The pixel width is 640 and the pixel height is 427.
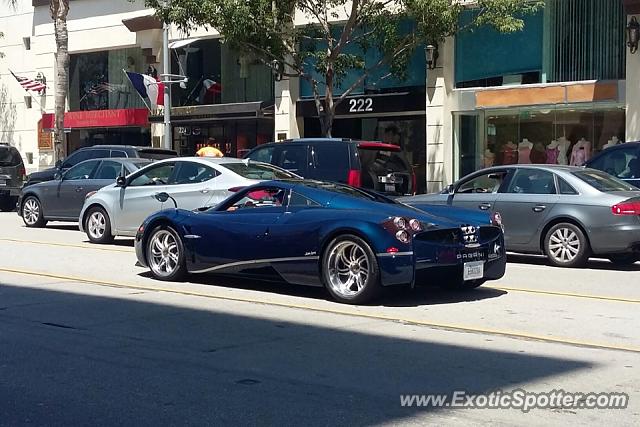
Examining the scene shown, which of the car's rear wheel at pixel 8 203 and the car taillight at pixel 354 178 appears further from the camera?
the car's rear wheel at pixel 8 203

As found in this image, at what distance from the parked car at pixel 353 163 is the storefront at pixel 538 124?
702 centimetres

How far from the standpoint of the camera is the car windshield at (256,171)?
14.6 metres

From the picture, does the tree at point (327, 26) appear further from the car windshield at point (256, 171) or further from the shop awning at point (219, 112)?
the car windshield at point (256, 171)

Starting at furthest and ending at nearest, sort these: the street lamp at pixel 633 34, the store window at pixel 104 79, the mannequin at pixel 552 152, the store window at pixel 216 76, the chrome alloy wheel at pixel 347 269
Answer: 1. the store window at pixel 104 79
2. the store window at pixel 216 76
3. the mannequin at pixel 552 152
4. the street lamp at pixel 633 34
5. the chrome alloy wheel at pixel 347 269

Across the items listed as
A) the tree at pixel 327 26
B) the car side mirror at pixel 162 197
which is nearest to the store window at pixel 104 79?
the tree at pixel 327 26

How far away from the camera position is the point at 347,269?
1004cm

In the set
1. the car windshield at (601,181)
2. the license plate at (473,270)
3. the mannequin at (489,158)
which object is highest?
the mannequin at (489,158)

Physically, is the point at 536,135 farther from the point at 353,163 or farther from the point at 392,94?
the point at 353,163

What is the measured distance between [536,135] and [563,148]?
821 mm

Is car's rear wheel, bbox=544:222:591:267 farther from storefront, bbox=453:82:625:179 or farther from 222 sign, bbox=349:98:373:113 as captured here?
222 sign, bbox=349:98:373:113

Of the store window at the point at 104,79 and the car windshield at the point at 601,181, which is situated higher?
the store window at the point at 104,79

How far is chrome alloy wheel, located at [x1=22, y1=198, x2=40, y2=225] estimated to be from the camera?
64.4 ft

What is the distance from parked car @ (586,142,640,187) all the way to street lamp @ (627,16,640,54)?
6220 mm

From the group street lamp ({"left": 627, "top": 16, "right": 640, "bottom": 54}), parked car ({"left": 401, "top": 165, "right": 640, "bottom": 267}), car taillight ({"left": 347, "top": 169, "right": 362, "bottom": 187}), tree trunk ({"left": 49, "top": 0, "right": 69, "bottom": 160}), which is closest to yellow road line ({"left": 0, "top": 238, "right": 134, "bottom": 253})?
car taillight ({"left": 347, "top": 169, "right": 362, "bottom": 187})
